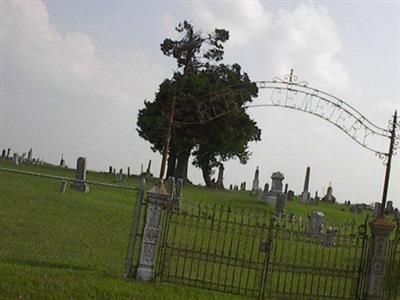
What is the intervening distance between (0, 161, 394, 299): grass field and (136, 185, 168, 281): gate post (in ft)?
1.08

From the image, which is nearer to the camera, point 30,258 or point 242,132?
point 30,258

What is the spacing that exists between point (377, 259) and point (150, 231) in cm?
414

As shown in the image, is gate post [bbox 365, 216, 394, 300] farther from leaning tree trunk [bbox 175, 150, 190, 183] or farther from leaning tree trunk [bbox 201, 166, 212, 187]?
leaning tree trunk [bbox 201, 166, 212, 187]

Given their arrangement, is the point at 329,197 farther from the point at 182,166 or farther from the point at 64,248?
the point at 64,248

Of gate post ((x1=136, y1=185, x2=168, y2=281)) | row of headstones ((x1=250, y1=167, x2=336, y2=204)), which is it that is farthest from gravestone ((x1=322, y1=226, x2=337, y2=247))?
row of headstones ((x1=250, y1=167, x2=336, y2=204))

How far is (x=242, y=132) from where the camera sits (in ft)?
147

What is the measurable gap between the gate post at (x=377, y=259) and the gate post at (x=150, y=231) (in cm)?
382

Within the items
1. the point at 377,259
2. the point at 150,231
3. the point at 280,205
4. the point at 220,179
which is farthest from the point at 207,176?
the point at 150,231

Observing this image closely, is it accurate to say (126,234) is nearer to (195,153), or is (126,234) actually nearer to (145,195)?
(145,195)

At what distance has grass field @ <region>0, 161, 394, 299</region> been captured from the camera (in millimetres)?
8852

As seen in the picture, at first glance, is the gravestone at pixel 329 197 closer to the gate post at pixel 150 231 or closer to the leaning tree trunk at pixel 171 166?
the leaning tree trunk at pixel 171 166

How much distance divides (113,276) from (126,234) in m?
6.14

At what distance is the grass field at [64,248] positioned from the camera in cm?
885

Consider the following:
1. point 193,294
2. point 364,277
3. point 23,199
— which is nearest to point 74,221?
point 23,199
